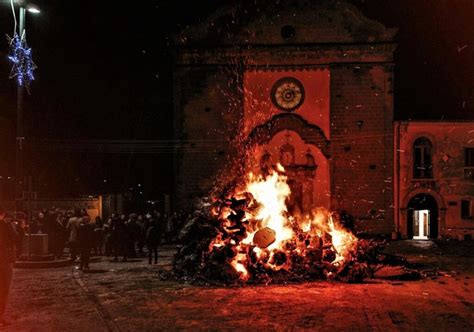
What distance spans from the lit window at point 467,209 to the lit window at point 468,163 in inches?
50.6

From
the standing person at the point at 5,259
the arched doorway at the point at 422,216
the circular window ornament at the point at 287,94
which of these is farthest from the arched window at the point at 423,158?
the standing person at the point at 5,259

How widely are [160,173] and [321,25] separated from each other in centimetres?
1914

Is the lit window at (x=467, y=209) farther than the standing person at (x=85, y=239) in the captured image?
Yes

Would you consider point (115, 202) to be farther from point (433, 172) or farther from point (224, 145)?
point (433, 172)

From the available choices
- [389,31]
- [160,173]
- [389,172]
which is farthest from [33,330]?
[160,173]

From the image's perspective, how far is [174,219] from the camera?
26141 mm

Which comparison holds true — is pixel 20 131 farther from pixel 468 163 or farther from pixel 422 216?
pixel 468 163

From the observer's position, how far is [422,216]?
28.8m

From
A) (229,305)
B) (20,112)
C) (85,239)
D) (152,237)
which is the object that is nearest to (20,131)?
(20,112)

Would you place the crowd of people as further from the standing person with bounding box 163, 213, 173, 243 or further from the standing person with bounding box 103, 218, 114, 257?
the standing person with bounding box 163, 213, 173, 243

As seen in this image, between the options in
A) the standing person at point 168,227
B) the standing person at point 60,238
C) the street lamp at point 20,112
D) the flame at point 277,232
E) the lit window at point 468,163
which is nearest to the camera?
the flame at point 277,232

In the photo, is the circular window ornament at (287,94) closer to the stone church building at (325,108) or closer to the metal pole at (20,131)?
the stone church building at (325,108)

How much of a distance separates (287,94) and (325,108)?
2197 millimetres

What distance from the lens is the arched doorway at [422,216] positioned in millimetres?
28562
